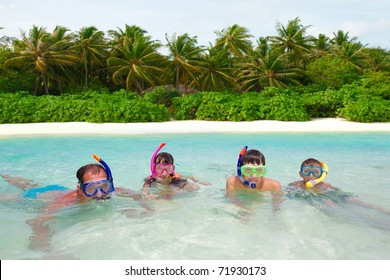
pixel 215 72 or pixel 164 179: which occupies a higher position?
pixel 215 72

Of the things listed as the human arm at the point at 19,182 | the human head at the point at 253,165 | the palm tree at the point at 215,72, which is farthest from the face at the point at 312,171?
the palm tree at the point at 215,72

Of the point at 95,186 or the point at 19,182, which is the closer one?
the point at 95,186

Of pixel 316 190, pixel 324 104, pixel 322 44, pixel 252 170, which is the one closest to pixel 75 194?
pixel 252 170

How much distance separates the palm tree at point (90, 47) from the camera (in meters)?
30.0

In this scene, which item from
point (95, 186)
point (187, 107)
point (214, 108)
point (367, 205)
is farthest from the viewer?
point (187, 107)

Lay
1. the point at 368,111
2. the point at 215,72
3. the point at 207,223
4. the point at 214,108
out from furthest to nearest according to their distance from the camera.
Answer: the point at 215,72, the point at 214,108, the point at 368,111, the point at 207,223

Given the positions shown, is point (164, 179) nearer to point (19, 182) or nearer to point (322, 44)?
point (19, 182)

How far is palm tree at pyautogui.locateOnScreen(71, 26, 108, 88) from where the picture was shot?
30.0 metres

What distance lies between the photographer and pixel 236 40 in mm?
34281

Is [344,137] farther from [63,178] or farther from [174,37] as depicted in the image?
[174,37]

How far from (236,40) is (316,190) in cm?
2985

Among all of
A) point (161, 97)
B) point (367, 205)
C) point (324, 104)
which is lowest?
point (367, 205)

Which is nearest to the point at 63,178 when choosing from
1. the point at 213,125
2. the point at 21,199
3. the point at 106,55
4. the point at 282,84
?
the point at 21,199
